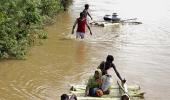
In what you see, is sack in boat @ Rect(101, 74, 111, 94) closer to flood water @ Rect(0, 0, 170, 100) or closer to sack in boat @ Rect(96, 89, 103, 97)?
sack in boat @ Rect(96, 89, 103, 97)

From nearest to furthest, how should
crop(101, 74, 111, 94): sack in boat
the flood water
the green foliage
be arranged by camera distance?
crop(101, 74, 111, 94): sack in boat → the flood water → the green foliage

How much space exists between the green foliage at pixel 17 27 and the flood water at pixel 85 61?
0.39 m

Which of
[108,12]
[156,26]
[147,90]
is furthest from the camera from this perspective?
[108,12]

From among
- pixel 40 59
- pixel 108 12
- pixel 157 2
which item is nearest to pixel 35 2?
pixel 40 59

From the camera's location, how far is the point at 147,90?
12039 mm

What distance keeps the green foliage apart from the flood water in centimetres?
39

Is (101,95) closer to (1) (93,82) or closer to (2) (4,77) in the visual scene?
(1) (93,82)

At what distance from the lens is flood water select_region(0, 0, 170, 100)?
11828 mm

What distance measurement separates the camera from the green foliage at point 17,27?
14000mm

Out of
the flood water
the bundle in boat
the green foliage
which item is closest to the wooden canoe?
the bundle in boat

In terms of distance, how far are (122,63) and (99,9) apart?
14092mm

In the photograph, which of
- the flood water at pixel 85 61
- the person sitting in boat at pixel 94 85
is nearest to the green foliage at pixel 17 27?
the flood water at pixel 85 61

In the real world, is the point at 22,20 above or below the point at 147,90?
above

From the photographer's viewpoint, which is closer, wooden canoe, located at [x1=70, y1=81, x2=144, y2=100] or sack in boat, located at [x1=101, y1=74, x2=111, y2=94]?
wooden canoe, located at [x1=70, y1=81, x2=144, y2=100]
